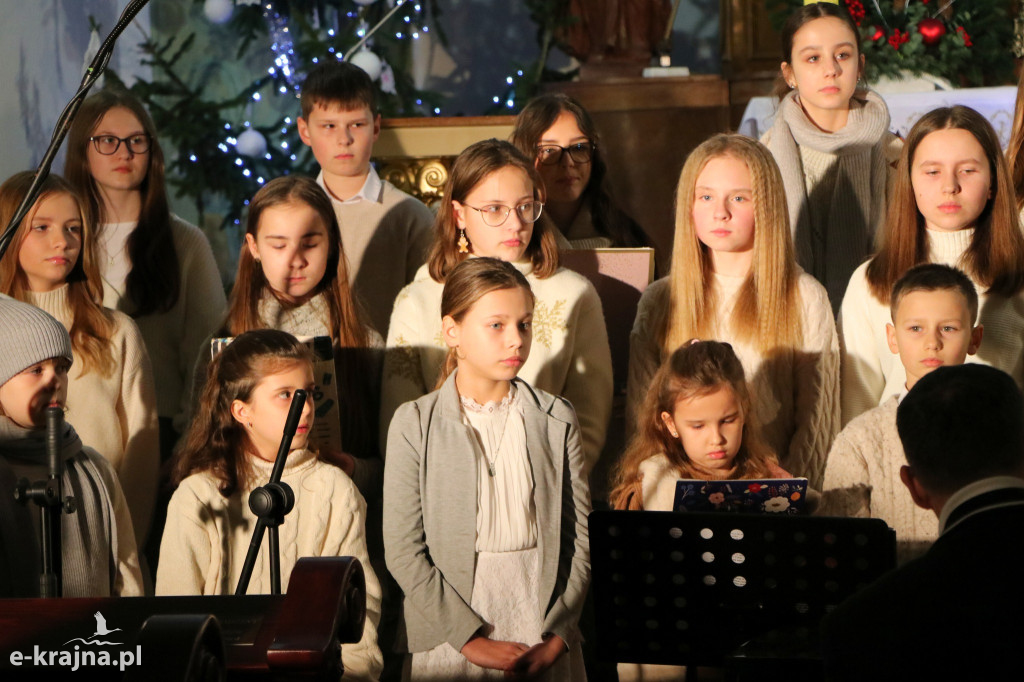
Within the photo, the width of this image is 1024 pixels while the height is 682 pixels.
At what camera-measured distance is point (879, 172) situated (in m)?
3.90

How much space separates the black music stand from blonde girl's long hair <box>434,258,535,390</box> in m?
0.71

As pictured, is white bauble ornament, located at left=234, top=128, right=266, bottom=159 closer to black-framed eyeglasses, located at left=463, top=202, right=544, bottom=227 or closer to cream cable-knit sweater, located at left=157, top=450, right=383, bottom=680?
black-framed eyeglasses, located at left=463, top=202, right=544, bottom=227

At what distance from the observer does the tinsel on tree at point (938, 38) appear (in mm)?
5277

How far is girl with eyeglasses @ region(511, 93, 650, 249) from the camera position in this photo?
12.4 ft

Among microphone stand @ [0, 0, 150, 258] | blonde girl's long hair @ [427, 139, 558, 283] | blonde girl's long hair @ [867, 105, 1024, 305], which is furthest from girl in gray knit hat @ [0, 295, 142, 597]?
blonde girl's long hair @ [867, 105, 1024, 305]

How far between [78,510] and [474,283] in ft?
3.39

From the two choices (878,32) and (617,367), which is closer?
(617,367)

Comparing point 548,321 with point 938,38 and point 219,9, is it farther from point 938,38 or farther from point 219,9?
point 219,9

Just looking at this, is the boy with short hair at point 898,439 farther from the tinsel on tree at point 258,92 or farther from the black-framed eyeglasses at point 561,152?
the tinsel on tree at point 258,92

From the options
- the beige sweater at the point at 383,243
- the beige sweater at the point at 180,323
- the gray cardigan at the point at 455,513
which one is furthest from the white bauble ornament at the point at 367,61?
the gray cardigan at the point at 455,513

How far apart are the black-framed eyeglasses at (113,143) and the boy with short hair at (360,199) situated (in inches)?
23.6

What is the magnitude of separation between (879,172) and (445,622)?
81.5 inches

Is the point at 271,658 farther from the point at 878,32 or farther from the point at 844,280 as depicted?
the point at 878,32

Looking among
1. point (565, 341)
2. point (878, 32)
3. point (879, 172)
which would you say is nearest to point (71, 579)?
point (565, 341)
